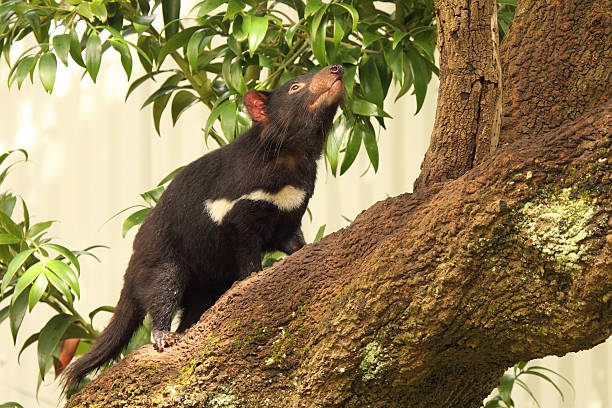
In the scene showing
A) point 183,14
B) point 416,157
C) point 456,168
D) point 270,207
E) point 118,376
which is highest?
point 183,14

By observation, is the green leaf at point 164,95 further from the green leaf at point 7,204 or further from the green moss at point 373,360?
the green moss at point 373,360

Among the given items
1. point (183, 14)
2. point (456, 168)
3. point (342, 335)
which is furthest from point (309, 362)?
point (183, 14)

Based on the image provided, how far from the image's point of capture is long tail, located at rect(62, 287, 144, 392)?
7.08 ft

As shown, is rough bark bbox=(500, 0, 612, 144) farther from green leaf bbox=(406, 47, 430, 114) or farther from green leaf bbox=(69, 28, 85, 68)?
green leaf bbox=(69, 28, 85, 68)

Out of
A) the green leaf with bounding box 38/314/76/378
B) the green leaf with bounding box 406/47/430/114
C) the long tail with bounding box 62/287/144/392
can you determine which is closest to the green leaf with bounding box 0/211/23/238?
the green leaf with bounding box 38/314/76/378

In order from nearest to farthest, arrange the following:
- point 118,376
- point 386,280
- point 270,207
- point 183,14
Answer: point 386,280, point 118,376, point 270,207, point 183,14

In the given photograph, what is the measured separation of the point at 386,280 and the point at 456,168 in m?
0.38

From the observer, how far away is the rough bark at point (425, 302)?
1.25 m

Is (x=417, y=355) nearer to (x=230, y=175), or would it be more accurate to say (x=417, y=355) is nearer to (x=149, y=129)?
(x=230, y=175)

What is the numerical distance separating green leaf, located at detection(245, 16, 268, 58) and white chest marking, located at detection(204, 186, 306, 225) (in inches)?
15.9

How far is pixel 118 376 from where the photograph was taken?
1.82 meters

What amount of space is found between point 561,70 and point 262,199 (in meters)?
0.84

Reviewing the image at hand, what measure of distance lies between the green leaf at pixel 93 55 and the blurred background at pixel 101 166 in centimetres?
209

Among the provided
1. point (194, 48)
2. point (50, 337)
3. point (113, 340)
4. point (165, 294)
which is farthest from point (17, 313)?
point (194, 48)
